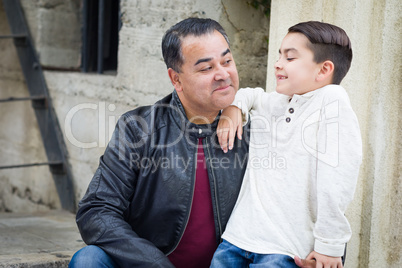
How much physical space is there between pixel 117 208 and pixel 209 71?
2.13ft

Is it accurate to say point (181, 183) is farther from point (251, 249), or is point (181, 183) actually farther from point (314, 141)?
point (314, 141)

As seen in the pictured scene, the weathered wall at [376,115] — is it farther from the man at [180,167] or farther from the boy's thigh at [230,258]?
the boy's thigh at [230,258]

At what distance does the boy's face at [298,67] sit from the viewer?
2088 mm

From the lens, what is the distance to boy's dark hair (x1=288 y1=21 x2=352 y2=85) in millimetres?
2072

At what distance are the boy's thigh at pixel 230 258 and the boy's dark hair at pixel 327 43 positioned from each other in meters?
0.72

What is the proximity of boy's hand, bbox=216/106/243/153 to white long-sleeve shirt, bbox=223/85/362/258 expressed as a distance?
40 mm

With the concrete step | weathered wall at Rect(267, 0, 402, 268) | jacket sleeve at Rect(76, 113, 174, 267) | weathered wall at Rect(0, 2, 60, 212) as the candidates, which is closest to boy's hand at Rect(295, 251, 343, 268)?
jacket sleeve at Rect(76, 113, 174, 267)

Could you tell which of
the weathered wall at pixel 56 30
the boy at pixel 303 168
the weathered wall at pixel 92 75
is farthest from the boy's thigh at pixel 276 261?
the weathered wall at pixel 56 30

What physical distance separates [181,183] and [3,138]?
3.43 metres

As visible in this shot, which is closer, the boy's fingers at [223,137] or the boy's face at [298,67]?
the boy's face at [298,67]

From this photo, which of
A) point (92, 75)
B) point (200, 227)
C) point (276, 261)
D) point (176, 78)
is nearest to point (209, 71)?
point (176, 78)

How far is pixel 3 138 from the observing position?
5293 millimetres

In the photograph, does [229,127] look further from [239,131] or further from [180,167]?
[180,167]

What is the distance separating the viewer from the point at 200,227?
7.71ft
